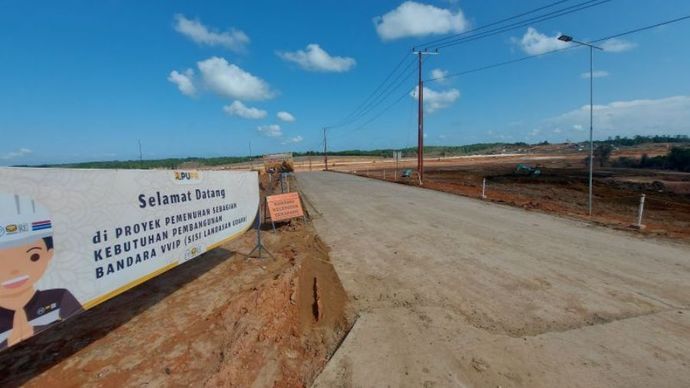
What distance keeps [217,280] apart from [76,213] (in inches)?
142

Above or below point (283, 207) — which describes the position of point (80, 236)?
above

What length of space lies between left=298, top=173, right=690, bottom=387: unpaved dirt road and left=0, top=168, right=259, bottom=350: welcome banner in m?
2.63

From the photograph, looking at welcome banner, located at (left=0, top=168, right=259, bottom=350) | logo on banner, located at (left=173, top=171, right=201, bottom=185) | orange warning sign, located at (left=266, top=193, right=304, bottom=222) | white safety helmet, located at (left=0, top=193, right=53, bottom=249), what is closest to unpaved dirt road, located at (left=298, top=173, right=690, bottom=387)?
orange warning sign, located at (left=266, top=193, right=304, bottom=222)

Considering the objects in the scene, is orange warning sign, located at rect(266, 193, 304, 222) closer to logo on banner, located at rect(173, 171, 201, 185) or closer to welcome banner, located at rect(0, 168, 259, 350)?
logo on banner, located at rect(173, 171, 201, 185)

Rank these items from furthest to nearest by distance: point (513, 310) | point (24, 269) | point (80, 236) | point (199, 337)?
point (513, 310)
point (199, 337)
point (80, 236)
point (24, 269)

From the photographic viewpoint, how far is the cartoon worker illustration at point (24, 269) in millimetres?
2838

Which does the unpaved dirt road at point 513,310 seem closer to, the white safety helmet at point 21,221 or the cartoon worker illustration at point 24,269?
the cartoon worker illustration at point 24,269

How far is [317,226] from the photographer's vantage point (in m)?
12.1

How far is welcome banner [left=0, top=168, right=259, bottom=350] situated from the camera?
2.92 meters

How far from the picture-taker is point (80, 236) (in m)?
3.55

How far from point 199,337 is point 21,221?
97.4 inches

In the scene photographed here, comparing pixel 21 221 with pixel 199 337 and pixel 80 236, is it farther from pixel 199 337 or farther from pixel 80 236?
pixel 199 337

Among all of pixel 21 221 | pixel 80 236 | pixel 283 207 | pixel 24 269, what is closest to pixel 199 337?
pixel 80 236

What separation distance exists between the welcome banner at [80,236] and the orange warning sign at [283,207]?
6.06 m
